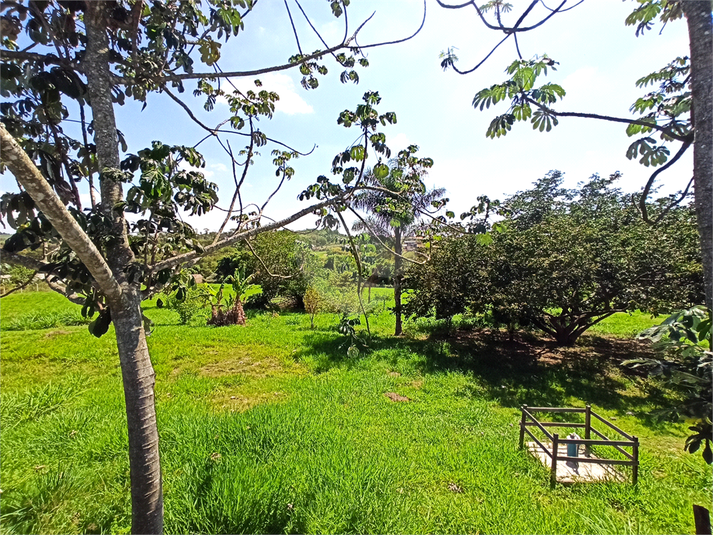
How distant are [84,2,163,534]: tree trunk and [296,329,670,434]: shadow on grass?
18.9 feet

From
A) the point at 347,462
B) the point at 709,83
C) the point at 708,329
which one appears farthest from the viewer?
the point at 347,462

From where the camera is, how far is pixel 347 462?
328 cm

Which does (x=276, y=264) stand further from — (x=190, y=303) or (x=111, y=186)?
(x=111, y=186)

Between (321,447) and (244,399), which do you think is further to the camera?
(244,399)

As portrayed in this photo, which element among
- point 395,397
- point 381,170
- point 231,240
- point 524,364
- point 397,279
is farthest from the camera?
point 397,279

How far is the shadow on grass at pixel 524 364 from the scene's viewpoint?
6582 millimetres

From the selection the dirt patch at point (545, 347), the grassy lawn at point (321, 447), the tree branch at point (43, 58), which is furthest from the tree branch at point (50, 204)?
the dirt patch at point (545, 347)

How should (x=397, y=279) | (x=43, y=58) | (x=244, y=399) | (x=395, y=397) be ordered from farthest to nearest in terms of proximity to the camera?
1. (x=397, y=279)
2. (x=395, y=397)
3. (x=244, y=399)
4. (x=43, y=58)

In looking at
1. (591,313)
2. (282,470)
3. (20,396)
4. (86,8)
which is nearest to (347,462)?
(282,470)

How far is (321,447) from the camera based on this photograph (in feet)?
12.1

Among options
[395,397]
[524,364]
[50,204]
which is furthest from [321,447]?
[524,364]

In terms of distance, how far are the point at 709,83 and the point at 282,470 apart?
3953 millimetres

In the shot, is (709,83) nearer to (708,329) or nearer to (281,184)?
(708,329)

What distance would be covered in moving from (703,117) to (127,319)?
9.21ft
